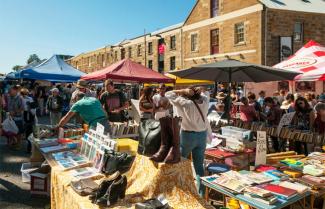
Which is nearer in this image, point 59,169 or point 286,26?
point 59,169

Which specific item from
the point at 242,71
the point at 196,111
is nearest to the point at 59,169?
the point at 196,111

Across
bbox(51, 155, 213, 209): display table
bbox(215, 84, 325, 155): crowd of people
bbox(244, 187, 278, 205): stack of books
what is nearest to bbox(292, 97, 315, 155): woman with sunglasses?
bbox(215, 84, 325, 155): crowd of people

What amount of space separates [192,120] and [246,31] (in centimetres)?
1781

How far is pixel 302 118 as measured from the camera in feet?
24.8

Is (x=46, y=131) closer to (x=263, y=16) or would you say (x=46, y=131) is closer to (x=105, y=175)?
(x=105, y=175)

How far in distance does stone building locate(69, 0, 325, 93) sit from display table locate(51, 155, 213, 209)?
17757 mm

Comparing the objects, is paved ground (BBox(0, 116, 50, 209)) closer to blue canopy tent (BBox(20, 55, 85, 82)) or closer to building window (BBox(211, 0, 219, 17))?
blue canopy tent (BBox(20, 55, 85, 82))

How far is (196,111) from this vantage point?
4812 mm

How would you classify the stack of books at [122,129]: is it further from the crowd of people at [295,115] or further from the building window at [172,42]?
the building window at [172,42]

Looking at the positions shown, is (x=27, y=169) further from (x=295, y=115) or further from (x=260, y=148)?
(x=295, y=115)

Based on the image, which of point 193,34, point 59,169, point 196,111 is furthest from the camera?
point 193,34

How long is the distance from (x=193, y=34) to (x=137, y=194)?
79.7ft

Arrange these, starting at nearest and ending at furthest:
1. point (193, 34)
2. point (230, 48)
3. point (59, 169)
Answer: point (59, 169) → point (230, 48) → point (193, 34)

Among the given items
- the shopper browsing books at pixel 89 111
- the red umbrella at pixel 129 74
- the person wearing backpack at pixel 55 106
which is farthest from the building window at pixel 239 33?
the shopper browsing books at pixel 89 111
